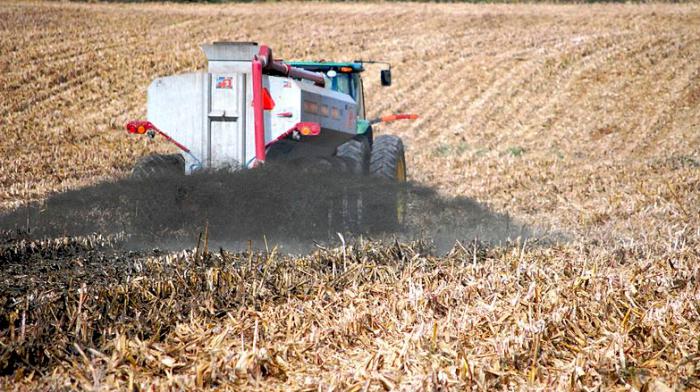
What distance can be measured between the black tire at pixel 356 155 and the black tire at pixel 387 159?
5.0 inches

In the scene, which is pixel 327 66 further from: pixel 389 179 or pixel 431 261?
pixel 431 261

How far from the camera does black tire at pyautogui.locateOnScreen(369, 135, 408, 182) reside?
30.0 ft

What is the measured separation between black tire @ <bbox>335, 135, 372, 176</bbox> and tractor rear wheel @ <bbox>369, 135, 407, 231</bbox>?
0.13 meters

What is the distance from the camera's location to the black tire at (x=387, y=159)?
9156 mm

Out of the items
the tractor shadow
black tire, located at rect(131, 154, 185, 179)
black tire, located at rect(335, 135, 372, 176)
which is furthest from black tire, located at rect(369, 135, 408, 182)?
black tire, located at rect(131, 154, 185, 179)

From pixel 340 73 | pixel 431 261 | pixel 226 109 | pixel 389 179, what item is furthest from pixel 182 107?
pixel 431 261

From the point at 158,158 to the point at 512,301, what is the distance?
4.87m

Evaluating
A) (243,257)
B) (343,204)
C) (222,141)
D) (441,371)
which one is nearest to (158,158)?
(222,141)

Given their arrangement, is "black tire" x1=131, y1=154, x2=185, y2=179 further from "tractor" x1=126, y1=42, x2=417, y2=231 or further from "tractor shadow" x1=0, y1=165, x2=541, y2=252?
"tractor shadow" x1=0, y1=165, x2=541, y2=252

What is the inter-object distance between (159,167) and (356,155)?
86.0 inches

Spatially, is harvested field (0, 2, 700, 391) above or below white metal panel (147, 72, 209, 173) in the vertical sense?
below

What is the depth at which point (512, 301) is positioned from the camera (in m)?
4.17

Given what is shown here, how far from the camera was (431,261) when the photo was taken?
5.22 m

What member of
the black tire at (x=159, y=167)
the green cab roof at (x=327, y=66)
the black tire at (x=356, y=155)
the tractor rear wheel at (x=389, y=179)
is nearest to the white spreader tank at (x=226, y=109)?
the black tire at (x=159, y=167)
